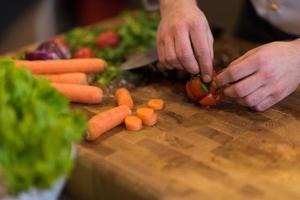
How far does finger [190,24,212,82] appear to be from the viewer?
118 cm

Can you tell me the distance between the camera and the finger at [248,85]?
1121 millimetres

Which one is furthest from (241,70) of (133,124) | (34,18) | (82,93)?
(34,18)

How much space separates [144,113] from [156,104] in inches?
3.5

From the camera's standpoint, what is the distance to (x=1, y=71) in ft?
2.97

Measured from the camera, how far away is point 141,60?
4.56 feet

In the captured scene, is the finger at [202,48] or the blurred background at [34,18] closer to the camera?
the finger at [202,48]

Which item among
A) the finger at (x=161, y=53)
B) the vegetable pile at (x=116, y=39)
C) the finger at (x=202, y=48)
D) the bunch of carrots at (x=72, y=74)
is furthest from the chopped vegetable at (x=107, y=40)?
the finger at (x=202, y=48)

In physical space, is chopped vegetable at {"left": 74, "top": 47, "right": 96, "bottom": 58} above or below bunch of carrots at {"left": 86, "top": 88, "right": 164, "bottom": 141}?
above

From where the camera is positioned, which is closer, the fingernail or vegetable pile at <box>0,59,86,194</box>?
vegetable pile at <box>0,59,86,194</box>

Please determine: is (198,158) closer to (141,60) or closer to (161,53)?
(161,53)

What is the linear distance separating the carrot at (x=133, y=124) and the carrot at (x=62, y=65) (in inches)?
10.5

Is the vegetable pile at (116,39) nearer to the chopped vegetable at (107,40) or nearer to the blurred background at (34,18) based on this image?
the chopped vegetable at (107,40)

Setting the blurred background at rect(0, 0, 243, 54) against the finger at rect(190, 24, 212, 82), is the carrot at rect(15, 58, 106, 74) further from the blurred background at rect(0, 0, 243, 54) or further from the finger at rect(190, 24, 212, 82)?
the blurred background at rect(0, 0, 243, 54)

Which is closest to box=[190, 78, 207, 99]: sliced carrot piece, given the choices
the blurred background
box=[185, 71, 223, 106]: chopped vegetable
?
box=[185, 71, 223, 106]: chopped vegetable
